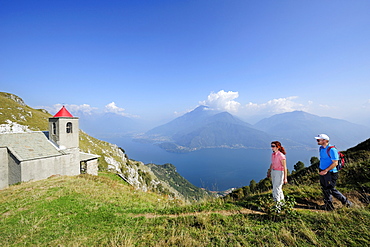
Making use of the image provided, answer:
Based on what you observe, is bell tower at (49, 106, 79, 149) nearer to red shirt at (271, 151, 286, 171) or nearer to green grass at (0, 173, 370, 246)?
green grass at (0, 173, 370, 246)

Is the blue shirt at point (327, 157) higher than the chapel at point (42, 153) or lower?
higher

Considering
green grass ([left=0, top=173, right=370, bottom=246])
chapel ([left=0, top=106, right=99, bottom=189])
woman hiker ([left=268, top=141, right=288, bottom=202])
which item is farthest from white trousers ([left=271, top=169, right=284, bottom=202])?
chapel ([left=0, top=106, right=99, bottom=189])

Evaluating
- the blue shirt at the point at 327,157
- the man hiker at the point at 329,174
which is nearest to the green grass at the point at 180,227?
the man hiker at the point at 329,174

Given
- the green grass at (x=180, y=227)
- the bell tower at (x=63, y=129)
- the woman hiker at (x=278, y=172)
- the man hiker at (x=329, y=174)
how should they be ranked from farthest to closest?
the bell tower at (x=63, y=129), the woman hiker at (x=278, y=172), the man hiker at (x=329, y=174), the green grass at (x=180, y=227)

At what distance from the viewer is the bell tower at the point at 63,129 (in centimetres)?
2131

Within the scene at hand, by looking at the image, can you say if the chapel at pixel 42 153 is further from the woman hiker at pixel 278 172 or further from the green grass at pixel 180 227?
the woman hiker at pixel 278 172

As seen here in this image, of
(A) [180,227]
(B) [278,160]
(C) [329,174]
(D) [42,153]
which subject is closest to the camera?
(A) [180,227]

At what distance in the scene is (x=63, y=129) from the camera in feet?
70.9

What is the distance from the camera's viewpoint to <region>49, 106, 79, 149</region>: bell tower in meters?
21.3

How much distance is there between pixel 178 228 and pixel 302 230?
3.56 metres

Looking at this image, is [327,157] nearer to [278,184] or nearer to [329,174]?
[329,174]

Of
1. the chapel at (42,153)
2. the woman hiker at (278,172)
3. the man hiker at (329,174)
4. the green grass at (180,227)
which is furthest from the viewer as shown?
the chapel at (42,153)

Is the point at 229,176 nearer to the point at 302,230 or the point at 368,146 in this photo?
the point at 368,146

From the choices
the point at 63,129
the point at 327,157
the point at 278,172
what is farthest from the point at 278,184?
the point at 63,129
